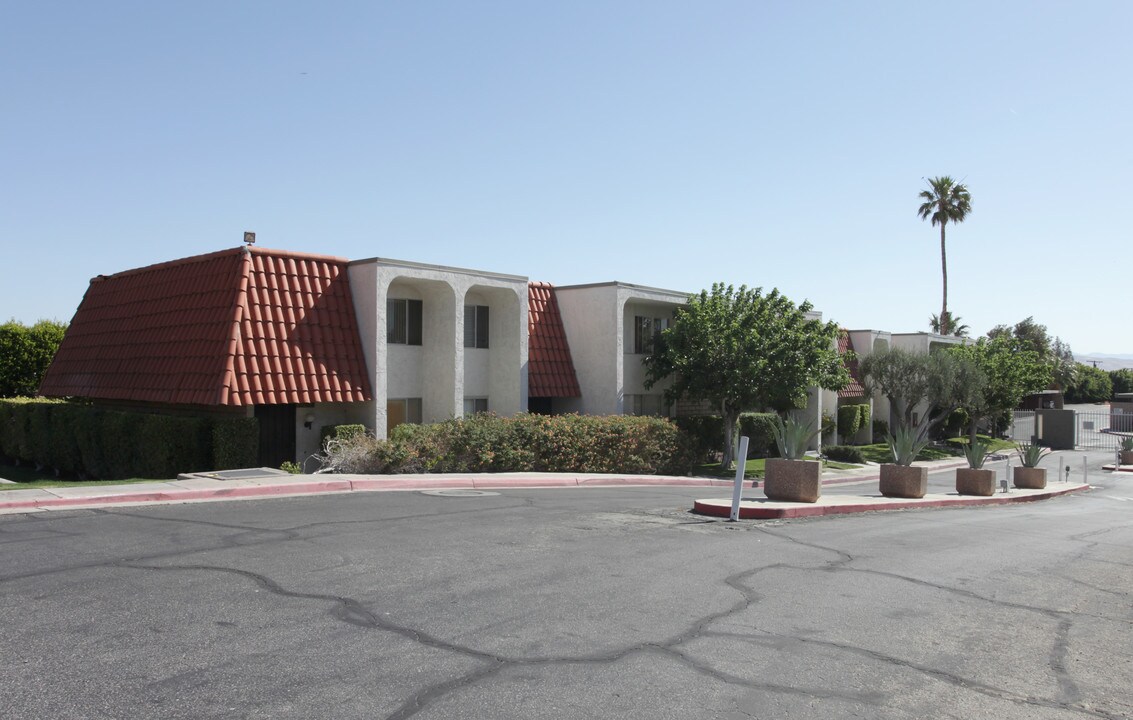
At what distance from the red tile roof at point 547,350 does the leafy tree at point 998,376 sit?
23677mm

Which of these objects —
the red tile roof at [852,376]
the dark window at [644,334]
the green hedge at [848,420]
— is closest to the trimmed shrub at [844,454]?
the green hedge at [848,420]

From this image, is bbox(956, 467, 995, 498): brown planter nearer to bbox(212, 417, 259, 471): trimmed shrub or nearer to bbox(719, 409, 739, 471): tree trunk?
bbox(719, 409, 739, 471): tree trunk

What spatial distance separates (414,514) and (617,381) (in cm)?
1679

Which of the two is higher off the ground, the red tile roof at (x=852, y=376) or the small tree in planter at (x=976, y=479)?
the red tile roof at (x=852, y=376)

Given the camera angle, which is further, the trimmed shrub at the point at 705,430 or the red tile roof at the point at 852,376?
the red tile roof at the point at 852,376

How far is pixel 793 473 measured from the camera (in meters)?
16.1

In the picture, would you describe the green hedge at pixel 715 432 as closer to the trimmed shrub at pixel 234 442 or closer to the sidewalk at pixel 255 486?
the sidewalk at pixel 255 486

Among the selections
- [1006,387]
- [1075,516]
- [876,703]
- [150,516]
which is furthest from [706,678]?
[1006,387]

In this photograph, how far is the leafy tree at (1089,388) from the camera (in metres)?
87.6

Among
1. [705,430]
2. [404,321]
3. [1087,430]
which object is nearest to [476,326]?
[404,321]

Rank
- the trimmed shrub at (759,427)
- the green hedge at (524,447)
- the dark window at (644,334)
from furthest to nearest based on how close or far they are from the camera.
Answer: the trimmed shrub at (759,427)
the dark window at (644,334)
the green hedge at (524,447)

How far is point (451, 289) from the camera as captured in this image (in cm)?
2498

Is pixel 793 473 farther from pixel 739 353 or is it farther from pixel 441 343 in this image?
pixel 739 353

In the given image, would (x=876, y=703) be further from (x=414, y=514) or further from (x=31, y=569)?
(x=414, y=514)
